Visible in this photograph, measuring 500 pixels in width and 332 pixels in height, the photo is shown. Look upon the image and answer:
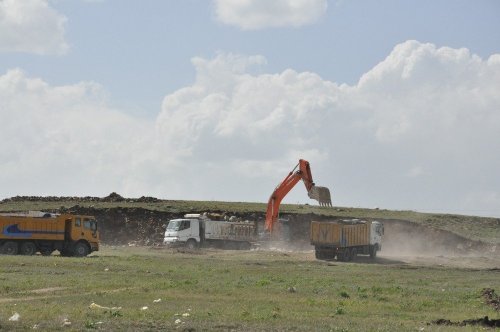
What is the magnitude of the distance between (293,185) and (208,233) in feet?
33.6

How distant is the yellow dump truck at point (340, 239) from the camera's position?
6369 cm

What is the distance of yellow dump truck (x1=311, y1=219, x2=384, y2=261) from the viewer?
63688mm

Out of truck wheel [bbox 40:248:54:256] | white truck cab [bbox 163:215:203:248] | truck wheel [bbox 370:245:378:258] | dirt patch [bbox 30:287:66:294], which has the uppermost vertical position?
white truck cab [bbox 163:215:203:248]

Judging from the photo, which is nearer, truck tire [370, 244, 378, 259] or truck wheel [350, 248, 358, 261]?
truck wheel [350, 248, 358, 261]

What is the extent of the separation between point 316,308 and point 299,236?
2274 inches

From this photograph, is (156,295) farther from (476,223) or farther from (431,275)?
(476,223)

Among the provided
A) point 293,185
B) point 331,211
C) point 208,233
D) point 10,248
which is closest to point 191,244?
point 208,233

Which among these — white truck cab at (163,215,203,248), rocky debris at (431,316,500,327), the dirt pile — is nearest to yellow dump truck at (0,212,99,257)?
white truck cab at (163,215,203,248)

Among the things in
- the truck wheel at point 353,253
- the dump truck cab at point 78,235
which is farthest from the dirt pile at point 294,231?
the dump truck cab at point 78,235

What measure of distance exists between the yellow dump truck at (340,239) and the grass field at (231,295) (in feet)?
24.3

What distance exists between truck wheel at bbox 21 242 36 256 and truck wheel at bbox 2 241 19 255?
1.64ft

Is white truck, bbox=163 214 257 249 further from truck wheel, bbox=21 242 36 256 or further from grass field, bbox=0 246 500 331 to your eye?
grass field, bbox=0 246 500 331

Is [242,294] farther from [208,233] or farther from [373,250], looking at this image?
[208,233]

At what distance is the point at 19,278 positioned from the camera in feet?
132
